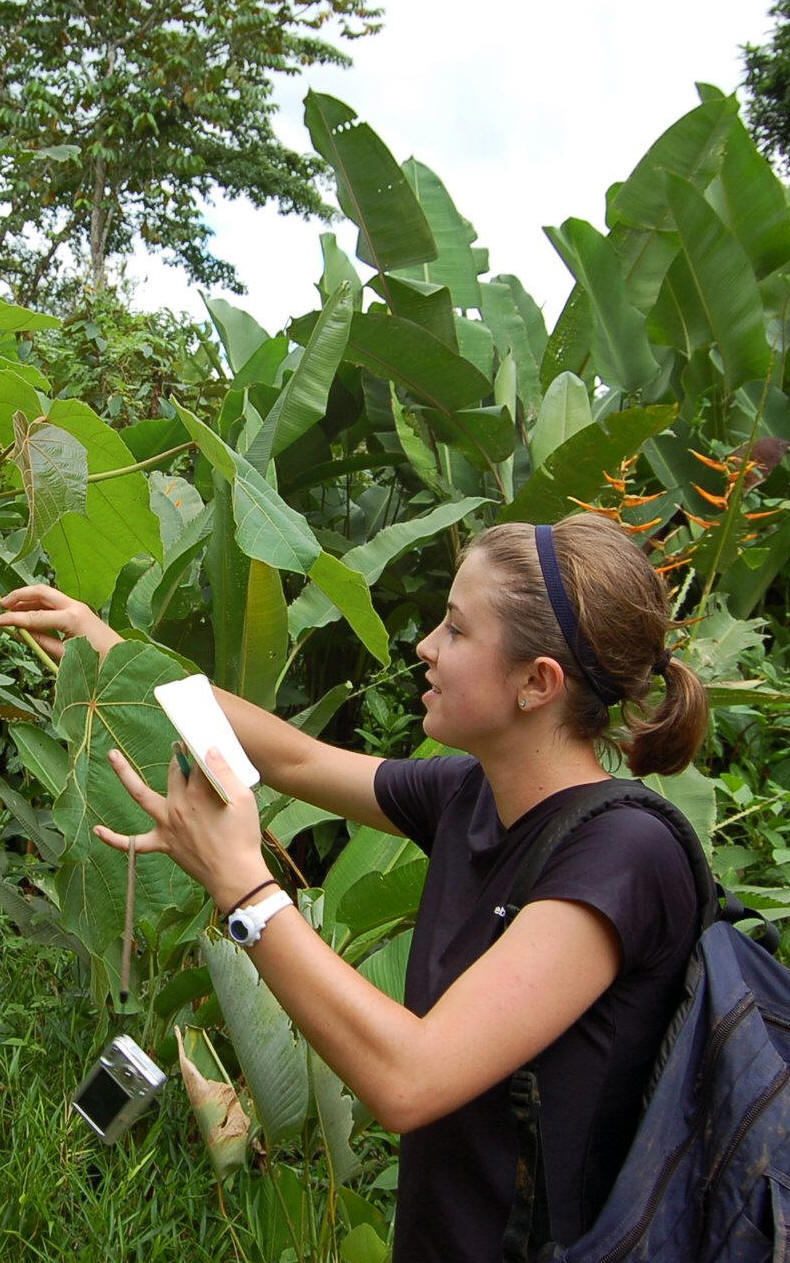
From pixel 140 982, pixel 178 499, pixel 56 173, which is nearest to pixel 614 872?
pixel 140 982

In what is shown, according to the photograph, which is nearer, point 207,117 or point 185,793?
A: point 185,793

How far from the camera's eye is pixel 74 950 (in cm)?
253

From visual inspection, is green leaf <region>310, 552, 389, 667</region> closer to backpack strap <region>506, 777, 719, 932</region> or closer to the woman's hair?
the woman's hair

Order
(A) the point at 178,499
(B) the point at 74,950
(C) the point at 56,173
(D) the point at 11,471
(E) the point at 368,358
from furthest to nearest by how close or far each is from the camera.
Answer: (C) the point at 56,173 < (E) the point at 368,358 < (A) the point at 178,499 < (B) the point at 74,950 < (D) the point at 11,471

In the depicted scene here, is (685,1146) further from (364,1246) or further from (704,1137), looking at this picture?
(364,1246)

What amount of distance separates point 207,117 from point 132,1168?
2037 centimetres

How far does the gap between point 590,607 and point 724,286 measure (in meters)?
2.85

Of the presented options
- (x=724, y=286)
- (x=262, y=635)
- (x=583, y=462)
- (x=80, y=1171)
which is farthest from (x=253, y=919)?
(x=724, y=286)

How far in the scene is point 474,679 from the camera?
1514 millimetres

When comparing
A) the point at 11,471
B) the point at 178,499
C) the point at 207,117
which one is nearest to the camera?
the point at 11,471

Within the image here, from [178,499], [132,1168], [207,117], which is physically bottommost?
[132,1168]

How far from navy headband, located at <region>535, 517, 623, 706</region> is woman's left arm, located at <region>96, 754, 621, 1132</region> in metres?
0.32

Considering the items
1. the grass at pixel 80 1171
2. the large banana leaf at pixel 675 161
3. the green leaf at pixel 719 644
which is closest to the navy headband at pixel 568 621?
the grass at pixel 80 1171

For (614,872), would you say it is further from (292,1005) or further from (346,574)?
(346,574)
